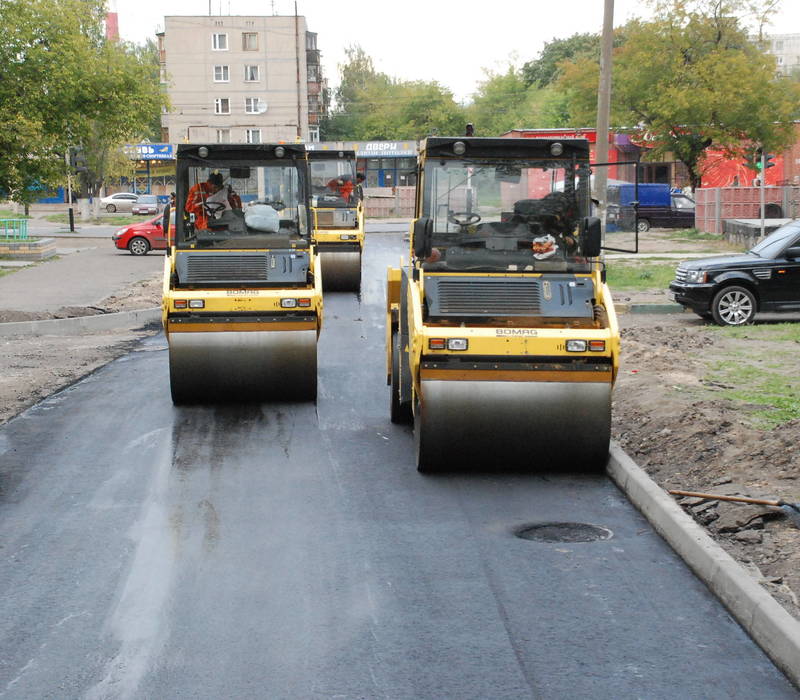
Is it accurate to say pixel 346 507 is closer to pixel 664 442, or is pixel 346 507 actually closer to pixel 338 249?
pixel 664 442

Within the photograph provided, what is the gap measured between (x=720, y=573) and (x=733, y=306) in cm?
1229

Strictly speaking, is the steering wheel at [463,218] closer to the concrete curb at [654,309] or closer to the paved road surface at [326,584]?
the paved road surface at [326,584]

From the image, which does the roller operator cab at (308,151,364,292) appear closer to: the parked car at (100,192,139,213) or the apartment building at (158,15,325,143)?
the parked car at (100,192,139,213)

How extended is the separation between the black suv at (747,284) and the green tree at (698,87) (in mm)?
30621

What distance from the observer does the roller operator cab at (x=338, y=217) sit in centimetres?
2394

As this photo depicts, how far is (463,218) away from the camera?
990cm

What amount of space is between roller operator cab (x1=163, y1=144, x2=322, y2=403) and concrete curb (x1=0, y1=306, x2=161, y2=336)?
7878 mm

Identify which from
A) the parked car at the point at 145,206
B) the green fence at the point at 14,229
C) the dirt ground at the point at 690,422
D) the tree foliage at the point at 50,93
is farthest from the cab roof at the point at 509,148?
the parked car at the point at 145,206

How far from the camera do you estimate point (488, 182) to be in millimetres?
9867

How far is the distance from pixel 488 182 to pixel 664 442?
113 inches

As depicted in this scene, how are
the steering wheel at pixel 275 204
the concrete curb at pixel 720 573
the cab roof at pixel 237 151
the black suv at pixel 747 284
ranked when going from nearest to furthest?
the concrete curb at pixel 720 573 → the cab roof at pixel 237 151 → the steering wheel at pixel 275 204 → the black suv at pixel 747 284

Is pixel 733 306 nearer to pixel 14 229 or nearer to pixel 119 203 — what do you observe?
→ pixel 14 229

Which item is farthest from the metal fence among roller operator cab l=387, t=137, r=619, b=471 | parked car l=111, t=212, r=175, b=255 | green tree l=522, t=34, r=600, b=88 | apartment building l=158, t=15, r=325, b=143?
green tree l=522, t=34, r=600, b=88

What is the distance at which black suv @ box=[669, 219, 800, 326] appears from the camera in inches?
706
